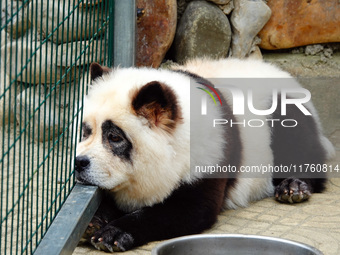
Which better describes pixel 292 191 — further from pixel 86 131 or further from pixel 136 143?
pixel 86 131

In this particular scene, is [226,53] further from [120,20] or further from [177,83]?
[177,83]

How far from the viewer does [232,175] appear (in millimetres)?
4434

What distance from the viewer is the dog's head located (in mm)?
3777

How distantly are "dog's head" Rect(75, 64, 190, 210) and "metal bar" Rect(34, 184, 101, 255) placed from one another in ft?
0.34

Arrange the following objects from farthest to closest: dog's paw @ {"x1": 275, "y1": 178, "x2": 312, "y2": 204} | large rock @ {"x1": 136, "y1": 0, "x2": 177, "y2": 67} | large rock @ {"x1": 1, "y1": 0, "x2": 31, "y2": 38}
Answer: large rock @ {"x1": 136, "y1": 0, "x2": 177, "y2": 67} → dog's paw @ {"x1": 275, "y1": 178, "x2": 312, "y2": 204} → large rock @ {"x1": 1, "y1": 0, "x2": 31, "y2": 38}

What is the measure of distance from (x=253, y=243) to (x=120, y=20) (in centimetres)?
252

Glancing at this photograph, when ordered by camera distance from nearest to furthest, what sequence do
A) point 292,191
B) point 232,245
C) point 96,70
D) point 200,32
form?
point 232,245 → point 96,70 → point 292,191 → point 200,32

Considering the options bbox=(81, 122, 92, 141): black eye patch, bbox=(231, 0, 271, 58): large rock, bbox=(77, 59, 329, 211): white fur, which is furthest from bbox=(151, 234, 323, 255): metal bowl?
bbox=(231, 0, 271, 58): large rock

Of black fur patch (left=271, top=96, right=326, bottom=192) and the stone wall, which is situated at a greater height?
the stone wall

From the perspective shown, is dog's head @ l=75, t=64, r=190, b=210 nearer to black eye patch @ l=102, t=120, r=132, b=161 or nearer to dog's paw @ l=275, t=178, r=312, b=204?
black eye patch @ l=102, t=120, r=132, b=161

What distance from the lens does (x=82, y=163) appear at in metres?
3.75

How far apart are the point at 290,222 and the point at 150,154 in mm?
1286

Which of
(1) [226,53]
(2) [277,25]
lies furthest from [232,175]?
(2) [277,25]

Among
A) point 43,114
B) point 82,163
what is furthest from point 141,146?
point 43,114
